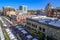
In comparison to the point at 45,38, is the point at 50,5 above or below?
above

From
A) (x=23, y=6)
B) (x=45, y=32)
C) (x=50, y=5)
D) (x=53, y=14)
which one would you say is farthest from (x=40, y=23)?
(x=23, y=6)

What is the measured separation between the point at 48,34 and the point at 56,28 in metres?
2.66

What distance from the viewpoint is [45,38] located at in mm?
22375

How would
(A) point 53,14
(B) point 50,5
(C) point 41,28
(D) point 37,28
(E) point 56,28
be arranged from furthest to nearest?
(B) point 50,5
(A) point 53,14
(D) point 37,28
(C) point 41,28
(E) point 56,28

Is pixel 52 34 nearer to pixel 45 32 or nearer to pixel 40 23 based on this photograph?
pixel 45 32

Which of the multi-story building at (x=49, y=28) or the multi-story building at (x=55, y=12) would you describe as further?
the multi-story building at (x=55, y=12)

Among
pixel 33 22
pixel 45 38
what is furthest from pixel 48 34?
pixel 33 22

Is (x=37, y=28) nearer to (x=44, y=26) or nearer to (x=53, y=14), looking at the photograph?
(x=44, y=26)

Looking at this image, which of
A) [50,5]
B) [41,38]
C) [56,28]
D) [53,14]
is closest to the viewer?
[56,28]

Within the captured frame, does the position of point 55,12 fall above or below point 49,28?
above

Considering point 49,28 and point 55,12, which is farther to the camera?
point 55,12

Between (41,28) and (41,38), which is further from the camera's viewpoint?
(41,28)

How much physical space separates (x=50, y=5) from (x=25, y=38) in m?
32.2

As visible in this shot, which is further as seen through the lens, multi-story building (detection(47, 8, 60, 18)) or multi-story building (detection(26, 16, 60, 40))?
multi-story building (detection(47, 8, 60, 18))
